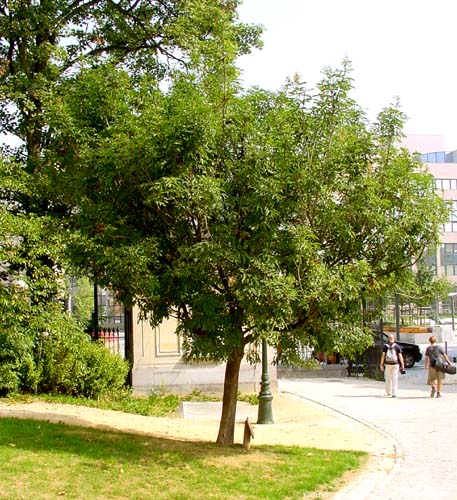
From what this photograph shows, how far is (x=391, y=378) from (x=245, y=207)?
36.4 feet

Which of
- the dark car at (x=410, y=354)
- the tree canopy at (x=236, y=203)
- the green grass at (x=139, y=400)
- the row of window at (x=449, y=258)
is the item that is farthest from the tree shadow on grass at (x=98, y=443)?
the row of window at (x=449, y=258)

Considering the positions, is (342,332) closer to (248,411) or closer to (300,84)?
(300,84)

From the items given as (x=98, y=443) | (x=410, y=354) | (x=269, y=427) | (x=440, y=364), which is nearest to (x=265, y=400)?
(x=269, y=427)

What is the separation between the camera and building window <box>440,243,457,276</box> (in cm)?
7012

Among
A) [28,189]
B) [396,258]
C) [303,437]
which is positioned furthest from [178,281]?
[28,189]

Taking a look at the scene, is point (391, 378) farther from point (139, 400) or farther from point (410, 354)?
point (410, 354)

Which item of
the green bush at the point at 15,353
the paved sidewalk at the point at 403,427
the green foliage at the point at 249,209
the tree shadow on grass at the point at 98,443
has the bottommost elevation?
the paved sidewalk at the point at 403,427

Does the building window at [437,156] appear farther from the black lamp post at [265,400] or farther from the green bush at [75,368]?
the black lamp post at [265,400]

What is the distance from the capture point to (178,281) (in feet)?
29.4

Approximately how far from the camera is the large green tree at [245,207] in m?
8.42

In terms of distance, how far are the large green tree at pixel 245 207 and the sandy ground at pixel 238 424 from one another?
8.79 ft

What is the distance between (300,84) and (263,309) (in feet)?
9.99

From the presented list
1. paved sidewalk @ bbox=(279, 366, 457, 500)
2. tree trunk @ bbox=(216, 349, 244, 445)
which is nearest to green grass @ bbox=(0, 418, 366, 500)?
tree trunk @ bbox=(216, 349, 244, 445)

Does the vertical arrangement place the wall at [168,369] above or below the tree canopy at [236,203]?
below
